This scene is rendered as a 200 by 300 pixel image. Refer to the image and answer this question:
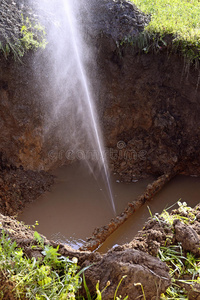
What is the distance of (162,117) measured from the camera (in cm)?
586

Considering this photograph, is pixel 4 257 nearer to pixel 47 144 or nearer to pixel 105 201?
pixel 105 201

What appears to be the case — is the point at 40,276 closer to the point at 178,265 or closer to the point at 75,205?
the point at 178,265

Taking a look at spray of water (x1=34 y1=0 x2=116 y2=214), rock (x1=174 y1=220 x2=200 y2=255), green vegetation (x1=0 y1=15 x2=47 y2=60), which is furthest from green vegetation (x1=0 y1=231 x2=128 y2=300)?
green vegetation (x1=0 y1=15 x2=47 y2=60)

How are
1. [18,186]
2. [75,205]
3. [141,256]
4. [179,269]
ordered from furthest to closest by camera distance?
[18,186] → [75,205] → [179,269] → [141,256]

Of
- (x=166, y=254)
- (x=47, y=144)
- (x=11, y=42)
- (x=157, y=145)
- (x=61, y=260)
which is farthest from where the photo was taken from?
(x=157, y=145)

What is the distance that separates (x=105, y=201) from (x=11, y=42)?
9.91 feet

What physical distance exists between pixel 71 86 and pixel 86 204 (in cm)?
Answer: 221

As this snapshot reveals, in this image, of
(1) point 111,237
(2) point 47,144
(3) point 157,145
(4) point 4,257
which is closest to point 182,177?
(3) point 157,145

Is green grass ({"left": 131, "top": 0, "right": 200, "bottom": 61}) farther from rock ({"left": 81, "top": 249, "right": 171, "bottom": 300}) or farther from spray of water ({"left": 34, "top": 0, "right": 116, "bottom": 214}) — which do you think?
rock ({"left": 81, "top": 249, "right": 171, "bottom": 300})

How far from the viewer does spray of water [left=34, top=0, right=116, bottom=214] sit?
218 inches

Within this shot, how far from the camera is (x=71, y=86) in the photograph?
5.71m

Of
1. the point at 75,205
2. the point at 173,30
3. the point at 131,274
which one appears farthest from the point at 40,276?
the point at 173,30

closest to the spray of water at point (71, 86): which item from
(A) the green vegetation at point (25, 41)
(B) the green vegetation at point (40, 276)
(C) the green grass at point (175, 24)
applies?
(A) the green vegetation at point (25, 41)

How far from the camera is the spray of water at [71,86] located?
18.2 feet
